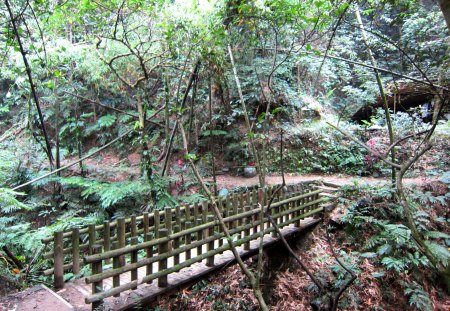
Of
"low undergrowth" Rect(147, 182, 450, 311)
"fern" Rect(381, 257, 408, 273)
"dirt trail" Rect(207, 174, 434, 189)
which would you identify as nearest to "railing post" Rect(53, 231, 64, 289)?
"low undergrowth" Rect(147, 182, 450, 311)

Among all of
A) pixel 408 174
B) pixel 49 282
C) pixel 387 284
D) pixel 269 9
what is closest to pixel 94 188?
pixel 49 282

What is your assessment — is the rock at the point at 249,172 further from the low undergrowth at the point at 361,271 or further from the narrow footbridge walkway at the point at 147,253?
the narrow footbridge walkway at the point at 147,253

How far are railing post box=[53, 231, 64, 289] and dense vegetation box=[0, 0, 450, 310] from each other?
64 centimetres

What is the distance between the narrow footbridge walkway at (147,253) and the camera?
→ 10.0 ft

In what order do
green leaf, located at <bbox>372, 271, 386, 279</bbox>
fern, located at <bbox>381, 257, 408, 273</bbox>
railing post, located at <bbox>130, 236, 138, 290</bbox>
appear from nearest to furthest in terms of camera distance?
railing post, located at <bbox>130, 236, 138, 290</bbox> < fern, located at <bbox>381, 257, 408, 273</bbox> < green leaf, located at <bbox>372, 271, 386, 279</bbox>

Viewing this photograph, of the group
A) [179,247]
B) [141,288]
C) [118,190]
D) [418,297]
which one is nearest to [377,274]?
[418,297]

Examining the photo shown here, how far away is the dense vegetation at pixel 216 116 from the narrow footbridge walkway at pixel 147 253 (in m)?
0.83

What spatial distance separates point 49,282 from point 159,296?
191 centimetres

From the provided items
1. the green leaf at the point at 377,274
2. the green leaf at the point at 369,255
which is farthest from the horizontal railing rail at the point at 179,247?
the green leaf at the point at 377,274

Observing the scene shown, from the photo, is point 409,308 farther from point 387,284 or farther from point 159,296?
point 159,296

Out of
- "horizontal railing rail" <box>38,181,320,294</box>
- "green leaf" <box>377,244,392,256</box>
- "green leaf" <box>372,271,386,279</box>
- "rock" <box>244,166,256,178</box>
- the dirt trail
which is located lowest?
"green leaf" <box>372,271,386,279</box>

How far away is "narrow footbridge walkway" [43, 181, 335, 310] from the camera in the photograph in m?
3.05

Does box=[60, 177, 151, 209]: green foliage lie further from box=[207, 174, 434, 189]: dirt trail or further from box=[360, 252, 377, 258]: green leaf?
box=[360, 252, 377, 258]: green leaf

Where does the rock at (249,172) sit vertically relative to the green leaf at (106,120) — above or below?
below
